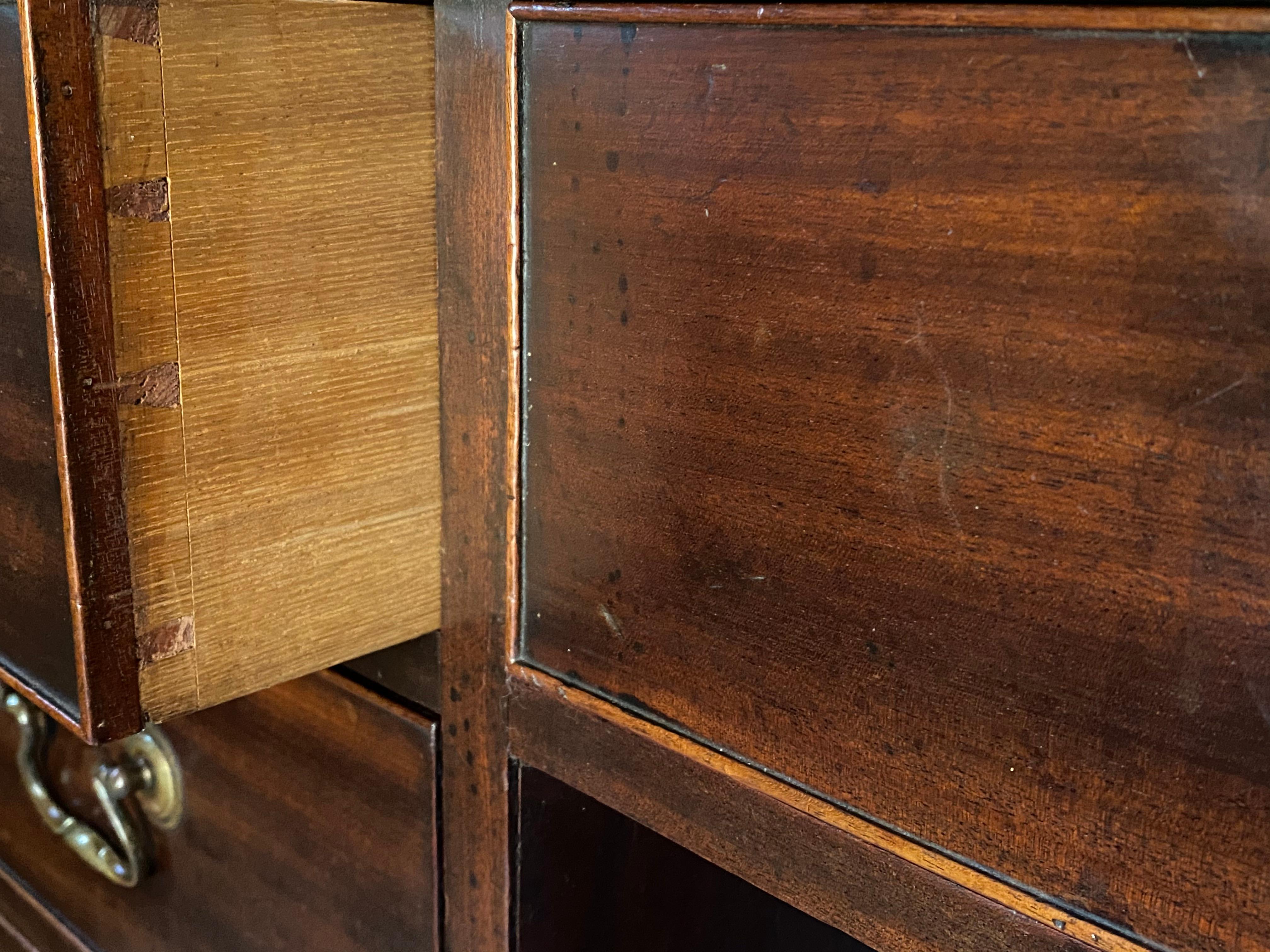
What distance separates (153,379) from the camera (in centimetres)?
60

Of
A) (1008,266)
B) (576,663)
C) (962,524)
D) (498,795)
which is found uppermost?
(1008,266)

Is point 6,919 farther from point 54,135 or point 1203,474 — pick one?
point 1203,474

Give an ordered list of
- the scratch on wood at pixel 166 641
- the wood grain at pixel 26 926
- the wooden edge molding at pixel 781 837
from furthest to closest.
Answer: the wood grain at pixel 26 926 → the scratch on wood at pixel 166 641 → the wooden edge molding at pixel 781 837

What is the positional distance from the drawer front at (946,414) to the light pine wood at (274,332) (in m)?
0.10

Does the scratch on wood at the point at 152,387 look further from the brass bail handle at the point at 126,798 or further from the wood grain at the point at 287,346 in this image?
the brass bail handle at the point at 126,798

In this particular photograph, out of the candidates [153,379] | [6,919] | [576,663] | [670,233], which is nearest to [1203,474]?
[670,233]

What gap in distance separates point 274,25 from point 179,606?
297 millimetres

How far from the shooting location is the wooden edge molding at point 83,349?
21.2 inches

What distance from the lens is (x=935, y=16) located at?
453 mm

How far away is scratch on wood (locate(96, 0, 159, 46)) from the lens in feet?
1.80

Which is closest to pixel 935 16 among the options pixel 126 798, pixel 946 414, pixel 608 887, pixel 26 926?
pixel 946 414

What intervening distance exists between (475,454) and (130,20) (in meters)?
0.28

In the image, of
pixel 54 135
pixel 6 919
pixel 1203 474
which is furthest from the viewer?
pixel 6 919

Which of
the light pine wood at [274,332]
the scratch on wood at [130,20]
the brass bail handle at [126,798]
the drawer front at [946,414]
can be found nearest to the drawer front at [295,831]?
the brass bail handle at [126,798]
